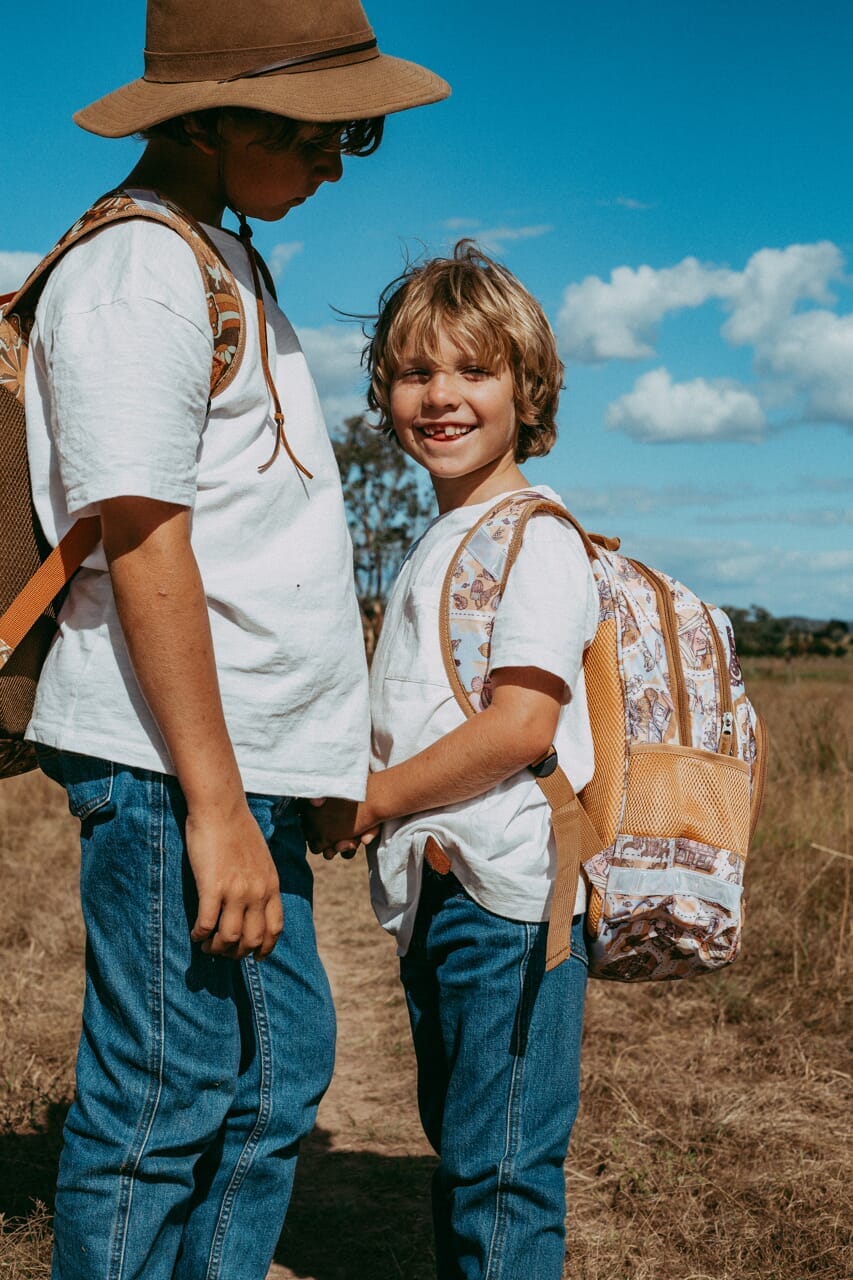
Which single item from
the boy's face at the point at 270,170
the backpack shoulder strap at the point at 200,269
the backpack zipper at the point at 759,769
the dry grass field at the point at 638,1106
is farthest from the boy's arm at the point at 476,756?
the dry grass field at the point at 638,1106

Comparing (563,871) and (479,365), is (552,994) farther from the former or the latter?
(479,365)

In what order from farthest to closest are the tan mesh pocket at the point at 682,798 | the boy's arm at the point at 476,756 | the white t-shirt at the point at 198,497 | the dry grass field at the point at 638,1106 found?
the dry grass field at the point at 638,1106, the tan mesh pocket at the point at 682,798, the boy's arm at the point at 476,756, the white t-shirt at the point at 198,497

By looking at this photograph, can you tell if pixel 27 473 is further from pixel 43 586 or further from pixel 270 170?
pixel 270 170

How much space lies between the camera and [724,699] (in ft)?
7.16

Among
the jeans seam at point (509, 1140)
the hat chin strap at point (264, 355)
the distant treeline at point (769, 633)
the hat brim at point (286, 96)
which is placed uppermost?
the distant treeline at point (769, 633)

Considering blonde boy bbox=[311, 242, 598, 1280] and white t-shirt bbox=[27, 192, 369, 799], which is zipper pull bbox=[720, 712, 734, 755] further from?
white t-shirt bbox=[27, 192, 369, 799]

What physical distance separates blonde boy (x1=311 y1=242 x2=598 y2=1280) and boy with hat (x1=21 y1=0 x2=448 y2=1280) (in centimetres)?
23

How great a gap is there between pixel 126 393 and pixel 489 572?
2.41ft

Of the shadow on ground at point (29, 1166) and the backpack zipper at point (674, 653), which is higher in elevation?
the backpack zipper at point (674, 653)

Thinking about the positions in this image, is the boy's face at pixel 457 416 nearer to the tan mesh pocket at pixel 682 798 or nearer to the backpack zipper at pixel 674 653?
the backpack zipper at pixel 674 653

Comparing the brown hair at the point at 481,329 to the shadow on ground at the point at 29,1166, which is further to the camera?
the shadow on ground at the point at 29,1166

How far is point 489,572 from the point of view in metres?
1.99

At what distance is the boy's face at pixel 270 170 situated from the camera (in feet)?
5.61

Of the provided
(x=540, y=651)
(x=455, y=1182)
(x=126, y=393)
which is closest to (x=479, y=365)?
(x=540, y=651)
